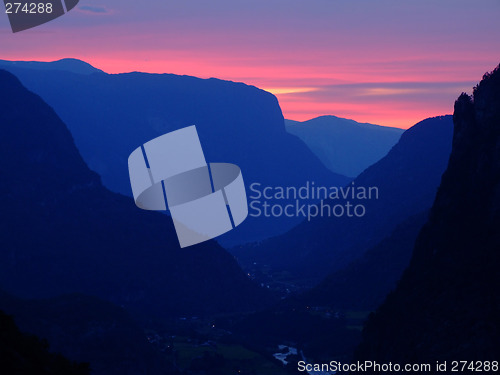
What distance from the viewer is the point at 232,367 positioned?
15750 centimetres

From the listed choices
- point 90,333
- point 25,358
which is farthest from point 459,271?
point 90,333

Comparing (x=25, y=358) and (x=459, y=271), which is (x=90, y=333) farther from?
(x=25, y=358)

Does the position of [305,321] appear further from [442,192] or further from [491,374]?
[491,374]

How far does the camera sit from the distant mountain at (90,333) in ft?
450

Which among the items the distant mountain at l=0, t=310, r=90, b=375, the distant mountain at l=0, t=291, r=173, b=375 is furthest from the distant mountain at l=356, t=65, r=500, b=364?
the distant mountain at l=0, t=291, r=173, b=375

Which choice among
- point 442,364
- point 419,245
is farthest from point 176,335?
point 442,364

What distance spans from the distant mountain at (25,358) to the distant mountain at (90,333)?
215ft

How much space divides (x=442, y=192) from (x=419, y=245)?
7912mm

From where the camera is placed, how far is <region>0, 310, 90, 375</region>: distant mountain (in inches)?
2215

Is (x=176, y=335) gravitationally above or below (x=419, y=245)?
below

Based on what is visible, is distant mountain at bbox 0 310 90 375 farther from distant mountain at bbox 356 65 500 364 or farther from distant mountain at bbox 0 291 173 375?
distant mountain at bbox 0 291 173 375

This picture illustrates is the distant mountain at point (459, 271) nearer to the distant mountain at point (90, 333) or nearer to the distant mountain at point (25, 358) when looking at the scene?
the distant mountain at point (25, 358)

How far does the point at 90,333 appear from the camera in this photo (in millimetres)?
145875

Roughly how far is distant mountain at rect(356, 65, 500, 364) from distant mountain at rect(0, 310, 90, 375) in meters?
39.8
